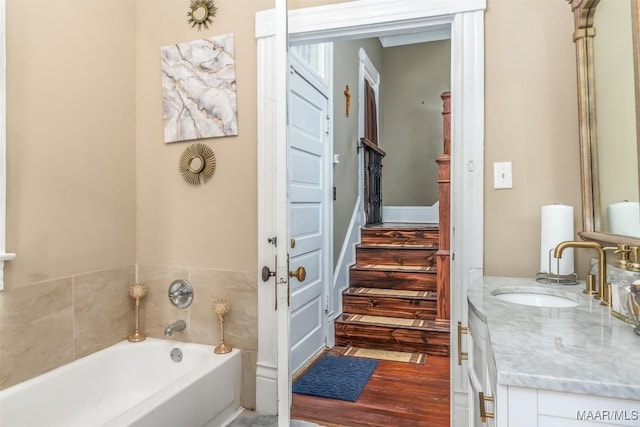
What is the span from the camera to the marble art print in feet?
7.40

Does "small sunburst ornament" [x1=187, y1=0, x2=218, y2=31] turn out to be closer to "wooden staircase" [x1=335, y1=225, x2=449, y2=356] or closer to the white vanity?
the white vanity

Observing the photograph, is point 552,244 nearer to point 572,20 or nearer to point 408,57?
point 572,20

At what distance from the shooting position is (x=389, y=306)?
136 inches

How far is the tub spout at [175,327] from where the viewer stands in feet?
7.51

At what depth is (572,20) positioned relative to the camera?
1.75 m

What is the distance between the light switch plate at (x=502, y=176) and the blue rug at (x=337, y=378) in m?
1.46

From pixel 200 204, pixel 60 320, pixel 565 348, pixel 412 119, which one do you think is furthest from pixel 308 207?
pixel 412 119

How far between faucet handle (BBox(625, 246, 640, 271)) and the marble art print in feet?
5.84

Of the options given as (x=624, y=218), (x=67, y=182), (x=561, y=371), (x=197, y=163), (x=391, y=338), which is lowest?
(x=391, y=338)

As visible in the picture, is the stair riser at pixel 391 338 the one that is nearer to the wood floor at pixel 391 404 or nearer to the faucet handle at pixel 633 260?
the wood floor at pixel 391 404

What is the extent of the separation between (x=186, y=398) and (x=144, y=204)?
3.75ft

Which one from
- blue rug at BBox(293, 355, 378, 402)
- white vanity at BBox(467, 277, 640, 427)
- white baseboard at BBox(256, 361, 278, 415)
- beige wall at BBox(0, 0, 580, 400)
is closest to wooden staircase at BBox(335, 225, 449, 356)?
blue rug at BBox(293, 355, 378, 402)

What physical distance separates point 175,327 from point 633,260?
2079 millimetres

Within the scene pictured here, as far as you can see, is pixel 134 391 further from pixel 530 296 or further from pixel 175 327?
pixel 530 296
